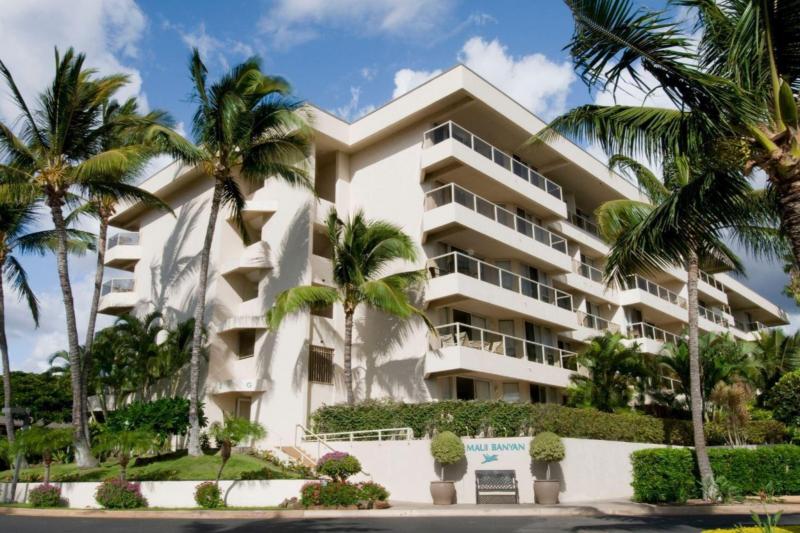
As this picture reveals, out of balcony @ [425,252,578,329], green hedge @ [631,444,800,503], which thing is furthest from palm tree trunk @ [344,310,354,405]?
green hedge @ [631,444,800,503]

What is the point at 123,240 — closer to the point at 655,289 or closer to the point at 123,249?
the point at 123,249

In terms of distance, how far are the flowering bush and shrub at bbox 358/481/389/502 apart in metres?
0.90

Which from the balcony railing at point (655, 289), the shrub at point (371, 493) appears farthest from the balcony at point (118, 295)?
the balcony railing at point (655, 289)

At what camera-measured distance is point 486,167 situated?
28609mm

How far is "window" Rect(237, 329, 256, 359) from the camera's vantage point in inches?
1147

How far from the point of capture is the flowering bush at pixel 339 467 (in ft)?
62.7

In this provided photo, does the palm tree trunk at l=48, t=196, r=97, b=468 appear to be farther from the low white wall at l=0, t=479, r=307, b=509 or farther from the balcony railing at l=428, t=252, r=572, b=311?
the balcony railing at l=428, t=252, r=572, b=311

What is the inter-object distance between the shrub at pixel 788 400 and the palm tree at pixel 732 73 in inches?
1022

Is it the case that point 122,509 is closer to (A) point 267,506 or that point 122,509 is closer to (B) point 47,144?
(A) point 267,506

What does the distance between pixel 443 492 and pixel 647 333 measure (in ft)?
78.5

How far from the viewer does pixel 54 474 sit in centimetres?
2339

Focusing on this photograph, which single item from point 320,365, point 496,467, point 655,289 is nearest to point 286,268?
point 320,365

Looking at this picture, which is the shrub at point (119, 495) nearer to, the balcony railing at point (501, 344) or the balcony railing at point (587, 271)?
the balcony railing at point (501, 344)

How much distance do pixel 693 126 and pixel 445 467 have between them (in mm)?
13528
